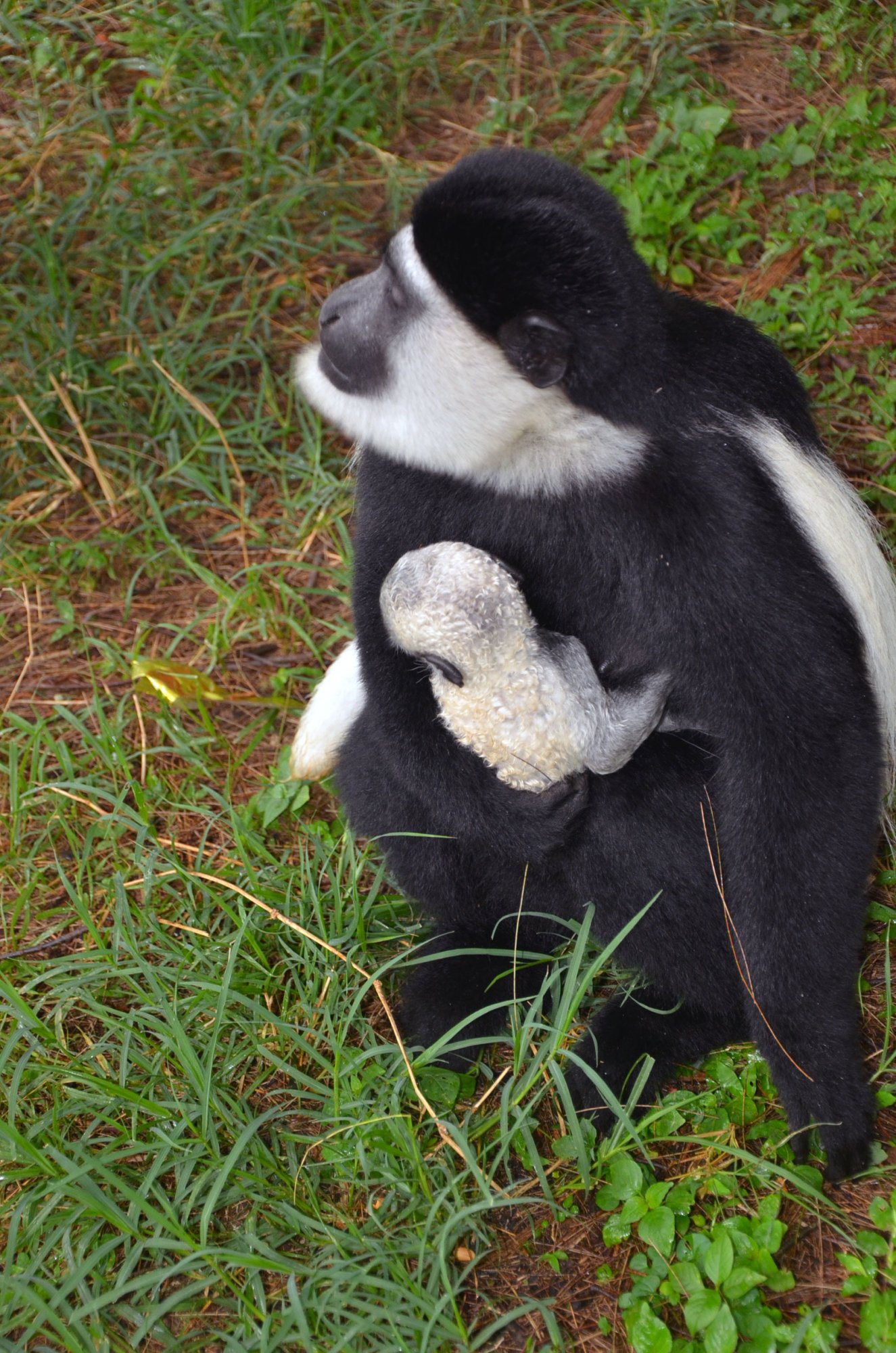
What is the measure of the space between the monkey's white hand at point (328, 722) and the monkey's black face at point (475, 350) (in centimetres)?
63

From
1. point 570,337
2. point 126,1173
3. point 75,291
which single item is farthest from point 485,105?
point 126,1173

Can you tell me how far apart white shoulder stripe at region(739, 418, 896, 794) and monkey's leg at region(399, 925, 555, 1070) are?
821 millimetres

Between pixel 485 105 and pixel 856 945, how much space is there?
285 centimetres

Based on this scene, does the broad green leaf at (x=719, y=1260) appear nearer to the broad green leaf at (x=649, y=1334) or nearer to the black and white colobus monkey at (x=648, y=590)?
the broad green leaf at (x=649, y=1334)

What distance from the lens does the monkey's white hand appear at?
2568 mm

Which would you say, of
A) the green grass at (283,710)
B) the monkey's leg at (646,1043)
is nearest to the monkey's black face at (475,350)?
the green grass at (283,710)

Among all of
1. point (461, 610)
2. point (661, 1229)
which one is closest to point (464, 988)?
A: point (661, 1229)

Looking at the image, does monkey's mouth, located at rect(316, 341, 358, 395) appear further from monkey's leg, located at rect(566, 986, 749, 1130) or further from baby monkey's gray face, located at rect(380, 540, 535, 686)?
monkey's leg, located at rect(566, 986, 749, 1130)

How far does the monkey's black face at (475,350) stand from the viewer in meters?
1.79

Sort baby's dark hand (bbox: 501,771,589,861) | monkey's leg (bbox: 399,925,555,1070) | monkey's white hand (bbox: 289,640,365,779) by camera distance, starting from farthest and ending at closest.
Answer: monkey's white hand (bbox: 289,640,365,779), monkey's leg (bbox: 399,925,555,1070), baby's dark hand (bbox: 501,771,589,861)

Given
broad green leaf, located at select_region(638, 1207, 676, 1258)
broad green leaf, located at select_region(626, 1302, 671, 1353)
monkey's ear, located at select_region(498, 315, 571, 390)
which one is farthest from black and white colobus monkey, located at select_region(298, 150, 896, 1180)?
broad green leaf, located at select_region(626, 1302, 671, 1353)

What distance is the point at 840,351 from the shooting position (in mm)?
2967

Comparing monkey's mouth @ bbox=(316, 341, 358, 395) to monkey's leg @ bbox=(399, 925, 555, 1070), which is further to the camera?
monkey's leg @ bbox=(399, 925, 555, 1070)

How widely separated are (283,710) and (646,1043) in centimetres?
122
